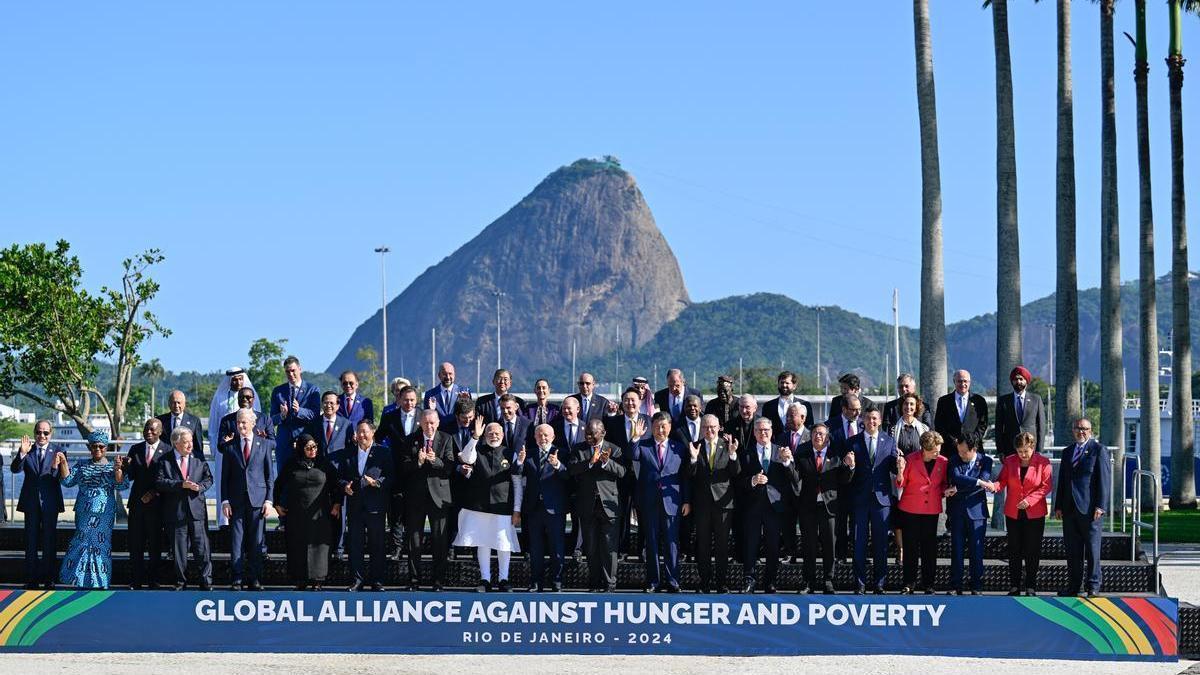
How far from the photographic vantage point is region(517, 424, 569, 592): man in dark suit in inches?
582

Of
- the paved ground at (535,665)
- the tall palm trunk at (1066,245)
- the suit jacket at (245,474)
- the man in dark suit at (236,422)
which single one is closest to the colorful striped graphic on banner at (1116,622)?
the paved ground at (535,665)

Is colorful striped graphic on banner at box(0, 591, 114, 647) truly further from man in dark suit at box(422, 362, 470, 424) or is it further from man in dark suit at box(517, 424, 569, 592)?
man in dark suit at box(517, 424, 569, 592)

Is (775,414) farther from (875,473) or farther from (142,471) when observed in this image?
(142,471)

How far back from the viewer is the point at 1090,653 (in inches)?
545

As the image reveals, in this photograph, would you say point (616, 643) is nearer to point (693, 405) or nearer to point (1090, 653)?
point (693, 405)

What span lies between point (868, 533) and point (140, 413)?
378 feet

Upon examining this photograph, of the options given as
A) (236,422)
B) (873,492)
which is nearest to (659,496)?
(873,492)

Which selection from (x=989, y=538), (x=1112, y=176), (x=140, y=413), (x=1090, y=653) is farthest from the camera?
(x=140, y=413)

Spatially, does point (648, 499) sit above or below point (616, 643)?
above

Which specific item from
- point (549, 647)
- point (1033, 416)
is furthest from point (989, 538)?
point (549, 647)

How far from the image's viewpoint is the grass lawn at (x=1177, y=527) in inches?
991

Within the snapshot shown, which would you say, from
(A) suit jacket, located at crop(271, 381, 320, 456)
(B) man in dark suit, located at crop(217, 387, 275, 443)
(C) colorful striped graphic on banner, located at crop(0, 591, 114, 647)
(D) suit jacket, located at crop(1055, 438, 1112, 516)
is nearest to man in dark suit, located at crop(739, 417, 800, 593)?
(D) suit jacket, located at crop(1055, 438, 1112, 516)

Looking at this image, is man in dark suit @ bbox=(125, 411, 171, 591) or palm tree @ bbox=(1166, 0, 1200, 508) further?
palm tree @ bbox=(1166, 0, 1200, 508)

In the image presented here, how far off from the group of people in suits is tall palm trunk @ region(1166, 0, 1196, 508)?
2124 cm
